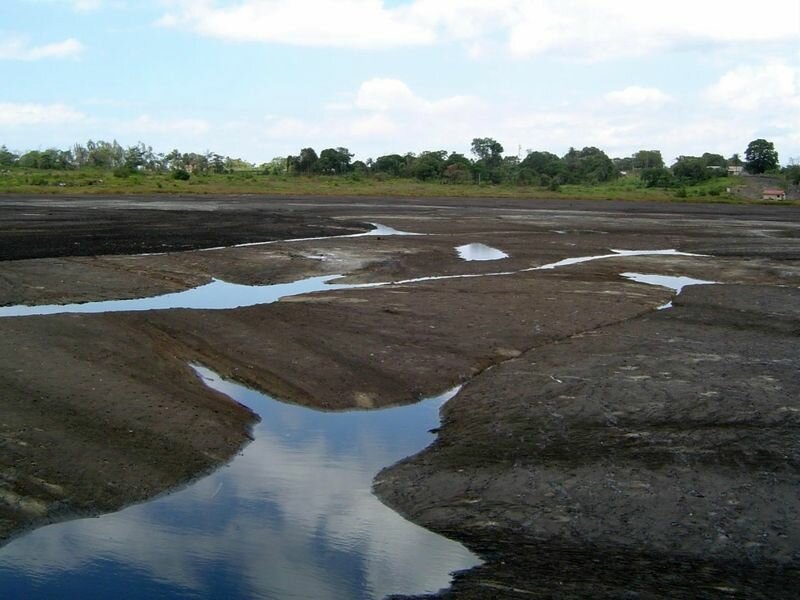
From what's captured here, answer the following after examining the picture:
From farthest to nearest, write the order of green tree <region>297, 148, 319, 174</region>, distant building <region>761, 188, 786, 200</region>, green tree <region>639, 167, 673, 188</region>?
green tree <region>297, 148, 319, 174</region>, green tree <region>639, 167, 673, 188</region>, distant building <region>761, 188, 786, 200</region>

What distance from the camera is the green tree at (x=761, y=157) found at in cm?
11450

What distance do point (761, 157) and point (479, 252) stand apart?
95.2 m

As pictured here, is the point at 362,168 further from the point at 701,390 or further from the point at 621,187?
the point at 701,390

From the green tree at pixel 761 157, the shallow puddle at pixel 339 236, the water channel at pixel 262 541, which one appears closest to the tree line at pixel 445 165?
the green tree at pixel 761 157

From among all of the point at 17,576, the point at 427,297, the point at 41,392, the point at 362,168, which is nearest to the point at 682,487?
the point at 17,576

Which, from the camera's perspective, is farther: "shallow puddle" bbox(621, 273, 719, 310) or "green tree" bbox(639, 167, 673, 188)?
"green tree" bbox(639, 167, 673, 188)

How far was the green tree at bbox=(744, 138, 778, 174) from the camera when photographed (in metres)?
114

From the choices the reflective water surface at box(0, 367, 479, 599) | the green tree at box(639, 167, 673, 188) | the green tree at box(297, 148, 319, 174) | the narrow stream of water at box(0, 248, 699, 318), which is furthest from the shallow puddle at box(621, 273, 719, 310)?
the green tree at box(297, 148, 319, 174)

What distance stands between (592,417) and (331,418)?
11.6 feet

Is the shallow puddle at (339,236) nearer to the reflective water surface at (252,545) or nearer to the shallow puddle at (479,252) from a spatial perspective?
the shallow puddle at (479,252)

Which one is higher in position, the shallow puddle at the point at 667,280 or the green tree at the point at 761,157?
the green tree at the point at 761,157

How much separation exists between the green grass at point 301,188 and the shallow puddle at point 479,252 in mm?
50219

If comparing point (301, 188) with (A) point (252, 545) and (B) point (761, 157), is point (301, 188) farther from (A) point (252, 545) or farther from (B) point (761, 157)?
(A) point (252, 545)

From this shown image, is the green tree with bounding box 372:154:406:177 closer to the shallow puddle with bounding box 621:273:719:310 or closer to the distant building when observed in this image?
the distant building
